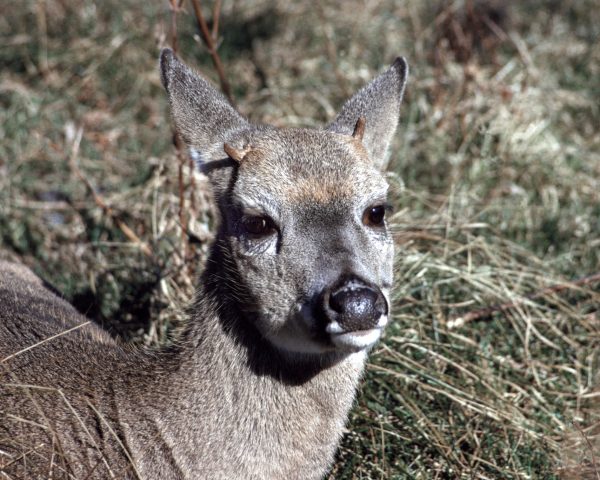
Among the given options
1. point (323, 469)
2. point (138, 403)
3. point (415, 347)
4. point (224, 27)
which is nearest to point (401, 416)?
point (415, 347)

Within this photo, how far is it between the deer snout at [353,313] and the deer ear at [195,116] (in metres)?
1.03

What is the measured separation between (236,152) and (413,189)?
2947mm

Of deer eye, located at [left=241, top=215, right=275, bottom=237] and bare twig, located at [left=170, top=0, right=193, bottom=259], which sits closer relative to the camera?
deer eye, located at [left=241, top=215, right=275, bottom=237]

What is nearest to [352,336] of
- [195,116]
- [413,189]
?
[195,116]

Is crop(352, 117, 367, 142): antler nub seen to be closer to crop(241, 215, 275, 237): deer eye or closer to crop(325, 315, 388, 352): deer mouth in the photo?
crop(241, 215, 275, 237): deer eye

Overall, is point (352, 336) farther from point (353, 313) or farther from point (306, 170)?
point (306, 170)

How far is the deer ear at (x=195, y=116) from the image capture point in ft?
13.6

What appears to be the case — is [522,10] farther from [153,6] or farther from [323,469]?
[323,469]

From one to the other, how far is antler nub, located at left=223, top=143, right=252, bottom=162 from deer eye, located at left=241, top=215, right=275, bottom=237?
0.93 ft

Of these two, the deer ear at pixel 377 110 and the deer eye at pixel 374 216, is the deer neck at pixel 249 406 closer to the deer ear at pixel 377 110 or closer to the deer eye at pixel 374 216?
the deer eye at pixel 374 216

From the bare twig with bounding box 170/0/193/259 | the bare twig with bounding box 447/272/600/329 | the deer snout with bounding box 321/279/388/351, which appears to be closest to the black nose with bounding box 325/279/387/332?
the deer snout with bounding box 321/279/388/351

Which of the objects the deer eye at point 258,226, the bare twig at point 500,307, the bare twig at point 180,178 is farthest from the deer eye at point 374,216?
the bare twig at point 180,178

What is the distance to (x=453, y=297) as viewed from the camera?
5410mm

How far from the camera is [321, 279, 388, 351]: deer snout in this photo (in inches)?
130
